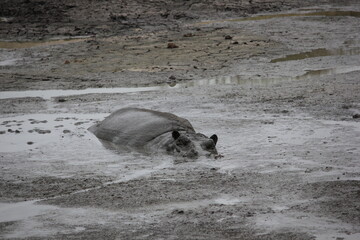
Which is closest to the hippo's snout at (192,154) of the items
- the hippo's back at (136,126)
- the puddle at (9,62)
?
the hippo's back at (136,126)

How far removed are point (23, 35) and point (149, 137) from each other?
39.9 feet

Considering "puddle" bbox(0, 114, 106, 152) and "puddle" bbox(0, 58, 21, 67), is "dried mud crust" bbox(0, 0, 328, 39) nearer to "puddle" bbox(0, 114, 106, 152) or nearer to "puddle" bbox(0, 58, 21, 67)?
"puddle" bbox(0, 58, 21, 67)

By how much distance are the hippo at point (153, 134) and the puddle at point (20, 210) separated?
2.34m

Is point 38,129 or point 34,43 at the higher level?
point 34,43

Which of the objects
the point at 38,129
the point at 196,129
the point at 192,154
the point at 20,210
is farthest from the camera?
the point at 38,129

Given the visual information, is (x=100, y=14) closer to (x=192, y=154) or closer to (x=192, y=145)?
(x=192, y=145)

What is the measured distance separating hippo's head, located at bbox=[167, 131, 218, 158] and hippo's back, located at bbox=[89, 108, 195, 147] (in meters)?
0.47

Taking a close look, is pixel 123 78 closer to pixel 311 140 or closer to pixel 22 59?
pixel 22 59

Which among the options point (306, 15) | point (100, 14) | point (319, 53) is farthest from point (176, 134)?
point (306, 15)

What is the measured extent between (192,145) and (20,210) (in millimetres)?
2672

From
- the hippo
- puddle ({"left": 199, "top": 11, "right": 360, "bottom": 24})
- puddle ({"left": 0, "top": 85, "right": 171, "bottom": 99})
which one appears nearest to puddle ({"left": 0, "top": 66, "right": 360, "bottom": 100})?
puddle ({"left": 0, "top": 85, "right": 171, "bottom": 99})

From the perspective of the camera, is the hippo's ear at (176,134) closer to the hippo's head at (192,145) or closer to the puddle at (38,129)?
the hippo's head at (192,145)

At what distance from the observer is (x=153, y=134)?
9.09 meters

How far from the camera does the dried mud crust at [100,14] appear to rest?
2059 centimetres
